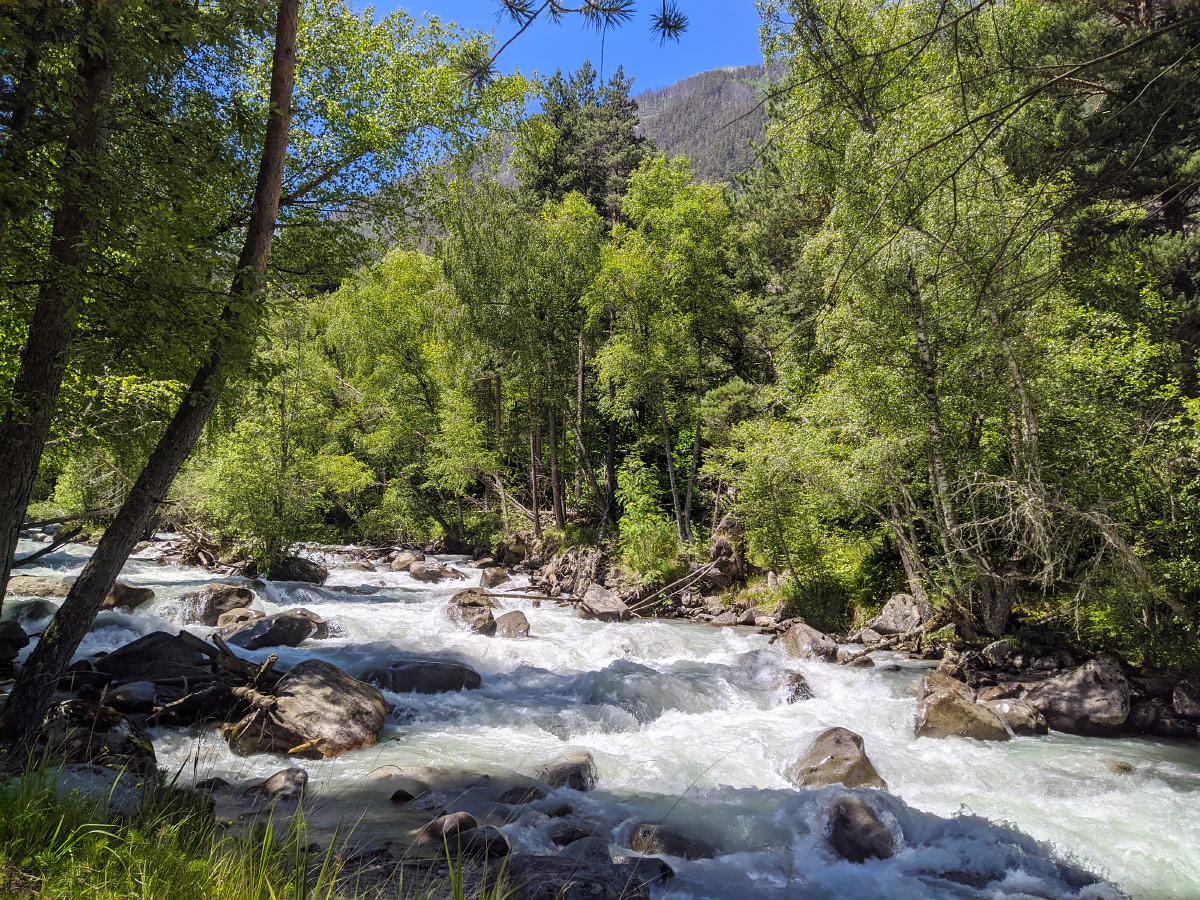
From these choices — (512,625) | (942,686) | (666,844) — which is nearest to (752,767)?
(666,844)

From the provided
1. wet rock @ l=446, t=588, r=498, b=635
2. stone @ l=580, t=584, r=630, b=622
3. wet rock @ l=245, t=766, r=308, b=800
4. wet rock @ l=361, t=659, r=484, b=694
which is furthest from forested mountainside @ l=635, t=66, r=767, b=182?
wet rock @ l=245, t=766, r=308, b=800

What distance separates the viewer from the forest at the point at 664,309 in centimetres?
414

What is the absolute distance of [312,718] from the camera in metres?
7.61

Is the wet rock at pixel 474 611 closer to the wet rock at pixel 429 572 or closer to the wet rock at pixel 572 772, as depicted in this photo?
the wet rock at pixel 429 572

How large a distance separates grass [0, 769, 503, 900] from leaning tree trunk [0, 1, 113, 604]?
8.98 ft

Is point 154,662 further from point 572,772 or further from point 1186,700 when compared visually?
point 1186,700

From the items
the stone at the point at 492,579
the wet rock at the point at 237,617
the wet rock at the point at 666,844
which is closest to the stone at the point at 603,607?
the stone at the point at 492,579

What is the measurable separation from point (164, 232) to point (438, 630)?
33.6ft

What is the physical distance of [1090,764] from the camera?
7.38 m

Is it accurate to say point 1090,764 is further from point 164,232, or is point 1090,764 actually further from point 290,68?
point 290,68

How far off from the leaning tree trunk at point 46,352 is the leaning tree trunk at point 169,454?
62cm

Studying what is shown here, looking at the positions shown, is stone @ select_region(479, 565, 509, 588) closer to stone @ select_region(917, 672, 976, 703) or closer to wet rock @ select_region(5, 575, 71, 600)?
wet rock @ select_region(5, 575, 71, 600)

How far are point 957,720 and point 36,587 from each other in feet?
51.8

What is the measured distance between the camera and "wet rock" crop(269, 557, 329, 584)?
55.1ft
